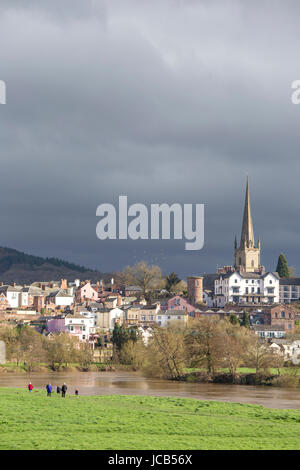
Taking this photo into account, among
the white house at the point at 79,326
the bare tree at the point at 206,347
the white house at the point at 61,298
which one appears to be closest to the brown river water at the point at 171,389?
the bare tree at the point at 206,347

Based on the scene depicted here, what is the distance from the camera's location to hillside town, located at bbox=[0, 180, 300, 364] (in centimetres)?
13112

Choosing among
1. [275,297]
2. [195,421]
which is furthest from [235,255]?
[195,421]

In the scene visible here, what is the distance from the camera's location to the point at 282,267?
7195 inches

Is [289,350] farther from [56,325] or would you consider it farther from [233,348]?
[56,325]

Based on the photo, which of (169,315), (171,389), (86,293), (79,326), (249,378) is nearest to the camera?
(171,389)

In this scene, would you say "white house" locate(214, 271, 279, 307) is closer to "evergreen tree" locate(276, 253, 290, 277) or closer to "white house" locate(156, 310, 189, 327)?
"evergreen tree" locate(276, 253, 290, 277)

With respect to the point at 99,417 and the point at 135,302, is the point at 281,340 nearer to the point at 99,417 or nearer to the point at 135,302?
the point at 135,302

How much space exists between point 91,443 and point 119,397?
24813 mm

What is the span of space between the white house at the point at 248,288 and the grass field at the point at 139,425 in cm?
11055

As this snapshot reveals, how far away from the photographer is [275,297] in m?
161

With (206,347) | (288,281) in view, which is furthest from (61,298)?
(206,347)

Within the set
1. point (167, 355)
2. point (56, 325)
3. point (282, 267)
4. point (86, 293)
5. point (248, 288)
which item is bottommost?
point (167, 355)

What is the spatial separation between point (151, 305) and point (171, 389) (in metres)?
81.8

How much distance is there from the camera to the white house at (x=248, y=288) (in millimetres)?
160250
